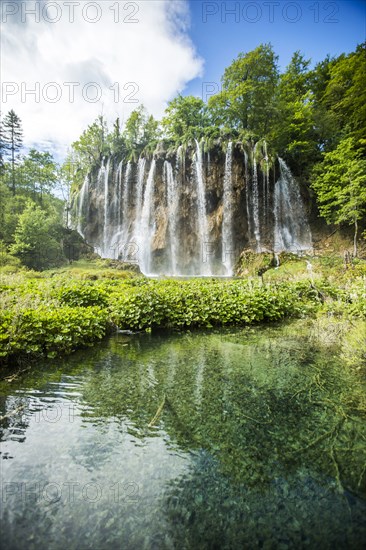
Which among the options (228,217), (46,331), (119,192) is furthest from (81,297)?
(119,192)

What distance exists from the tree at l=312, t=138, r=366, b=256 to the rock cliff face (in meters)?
2.67

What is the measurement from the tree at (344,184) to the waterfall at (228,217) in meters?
7.11

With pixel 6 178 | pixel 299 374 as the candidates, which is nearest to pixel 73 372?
pixel 299 374

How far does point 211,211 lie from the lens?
25.5 meters

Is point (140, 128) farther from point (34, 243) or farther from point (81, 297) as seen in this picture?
point (81, 297)

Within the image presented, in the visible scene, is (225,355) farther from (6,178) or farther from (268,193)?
(6,178)

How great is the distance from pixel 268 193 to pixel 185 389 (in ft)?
79.9

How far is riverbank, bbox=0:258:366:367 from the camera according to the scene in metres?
4.64

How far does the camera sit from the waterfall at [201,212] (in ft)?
83.4

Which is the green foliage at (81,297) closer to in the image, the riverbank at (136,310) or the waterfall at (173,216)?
the riverbank at (136,310)

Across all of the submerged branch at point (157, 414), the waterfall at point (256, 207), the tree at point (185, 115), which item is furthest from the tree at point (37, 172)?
the submerged branch at point (157, 414)

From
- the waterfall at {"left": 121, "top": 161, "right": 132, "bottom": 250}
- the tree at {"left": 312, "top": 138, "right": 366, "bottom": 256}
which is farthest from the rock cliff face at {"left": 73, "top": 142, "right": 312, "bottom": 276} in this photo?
the tree at {"left": 312, "top": 138, "right": 366, "bottom": 256}

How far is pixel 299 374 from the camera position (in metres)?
4.23

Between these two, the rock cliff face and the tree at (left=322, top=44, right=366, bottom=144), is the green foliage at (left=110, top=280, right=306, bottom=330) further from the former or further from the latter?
the tree at (left=322, top=44, right=366, bottom=144)
